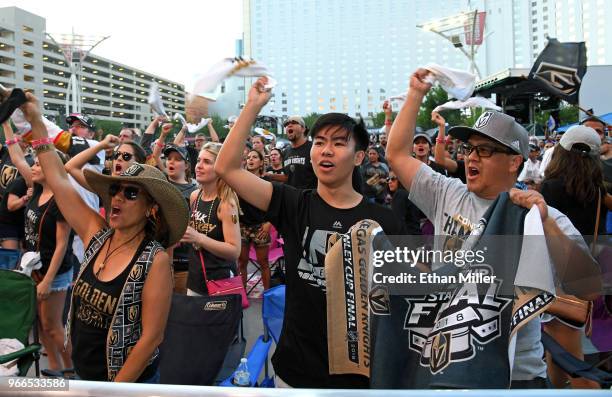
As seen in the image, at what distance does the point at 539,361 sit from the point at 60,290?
396 cm

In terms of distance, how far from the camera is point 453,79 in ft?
7.97

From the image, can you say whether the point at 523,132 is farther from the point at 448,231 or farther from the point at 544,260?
the point at 544,260

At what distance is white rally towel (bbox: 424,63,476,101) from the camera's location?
2.42m

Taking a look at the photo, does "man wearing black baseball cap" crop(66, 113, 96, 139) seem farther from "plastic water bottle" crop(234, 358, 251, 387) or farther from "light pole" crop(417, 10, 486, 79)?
"light pole" crop(417, 10, 486, 79)

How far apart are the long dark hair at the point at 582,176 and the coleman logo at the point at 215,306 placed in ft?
8.70

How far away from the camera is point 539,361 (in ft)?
6.41

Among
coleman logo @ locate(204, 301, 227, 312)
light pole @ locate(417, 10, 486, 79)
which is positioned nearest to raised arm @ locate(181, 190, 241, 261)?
coleman logo @ locate(204, 301, 227, 312)

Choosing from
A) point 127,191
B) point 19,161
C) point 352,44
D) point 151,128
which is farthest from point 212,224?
point 352,44

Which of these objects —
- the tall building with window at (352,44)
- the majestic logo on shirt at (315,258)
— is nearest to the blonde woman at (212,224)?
the majestic logo on shirt at (315,258)

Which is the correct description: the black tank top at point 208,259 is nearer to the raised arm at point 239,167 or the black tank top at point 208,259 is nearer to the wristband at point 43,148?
the wristband at point 43,148

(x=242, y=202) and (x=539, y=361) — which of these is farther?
(x=242, y=202)

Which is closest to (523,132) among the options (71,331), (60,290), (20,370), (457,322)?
(457,322)

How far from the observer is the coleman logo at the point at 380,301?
183cm

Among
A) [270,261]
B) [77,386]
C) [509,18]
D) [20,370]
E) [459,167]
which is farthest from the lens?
[509,18]
